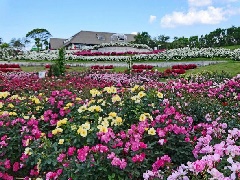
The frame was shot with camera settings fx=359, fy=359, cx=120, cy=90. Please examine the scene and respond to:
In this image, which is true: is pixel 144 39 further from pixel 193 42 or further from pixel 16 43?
pixel 16 43

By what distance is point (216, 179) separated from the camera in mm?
2248

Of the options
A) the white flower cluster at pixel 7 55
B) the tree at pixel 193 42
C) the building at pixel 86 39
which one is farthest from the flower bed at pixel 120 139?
the building at pixel 86 39

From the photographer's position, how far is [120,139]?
11.4 ft

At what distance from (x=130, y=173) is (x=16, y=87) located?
677cm

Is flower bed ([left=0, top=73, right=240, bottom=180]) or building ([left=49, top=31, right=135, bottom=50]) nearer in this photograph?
flower bed ([left=0, top=73, right=240, bottom=180])

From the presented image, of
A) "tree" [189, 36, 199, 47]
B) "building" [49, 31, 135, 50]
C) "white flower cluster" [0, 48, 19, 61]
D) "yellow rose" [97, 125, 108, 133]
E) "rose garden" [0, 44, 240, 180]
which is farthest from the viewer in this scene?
"building" [49, 31, 135, 50]

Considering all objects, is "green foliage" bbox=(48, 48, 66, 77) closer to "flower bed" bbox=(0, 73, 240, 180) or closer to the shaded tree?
"flower bed" bbox=(0, 73, 240, 180)

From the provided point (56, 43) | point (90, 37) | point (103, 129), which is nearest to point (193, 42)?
point (90, 37)

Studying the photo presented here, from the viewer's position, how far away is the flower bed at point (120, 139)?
2876 mm

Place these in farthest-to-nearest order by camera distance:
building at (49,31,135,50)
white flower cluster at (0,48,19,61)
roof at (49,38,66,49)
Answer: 1. roof at (49,38,66,49)
2. building at (49,31,135,50)
3. white flower cluster at (0,48,19,61)

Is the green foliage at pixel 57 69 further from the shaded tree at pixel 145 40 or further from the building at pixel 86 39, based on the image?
the building at pixel 86 39

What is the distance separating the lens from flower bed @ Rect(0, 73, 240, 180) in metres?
2.88

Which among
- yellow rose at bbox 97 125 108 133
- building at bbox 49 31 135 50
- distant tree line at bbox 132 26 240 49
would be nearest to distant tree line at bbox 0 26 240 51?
distant tree line at bbox 132 26 240 49

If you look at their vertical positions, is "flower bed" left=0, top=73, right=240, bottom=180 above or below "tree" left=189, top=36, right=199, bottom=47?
below
